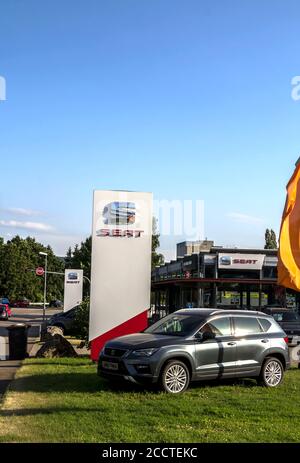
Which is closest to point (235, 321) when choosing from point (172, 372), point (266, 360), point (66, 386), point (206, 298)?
point (266, 360)

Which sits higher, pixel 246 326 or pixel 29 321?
pixel 246 326

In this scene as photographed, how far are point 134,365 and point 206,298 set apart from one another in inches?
A: 1559

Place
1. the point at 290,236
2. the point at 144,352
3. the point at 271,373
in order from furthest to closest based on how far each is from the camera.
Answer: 1. the point at 271,373
2. the point at 144,352
3. the point at 290,236

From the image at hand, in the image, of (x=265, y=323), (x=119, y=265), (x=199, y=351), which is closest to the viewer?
(x=199, y=351)

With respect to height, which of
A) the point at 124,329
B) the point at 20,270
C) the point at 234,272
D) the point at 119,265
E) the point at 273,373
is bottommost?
the point at 273,373

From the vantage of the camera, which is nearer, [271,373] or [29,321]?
[271,373]

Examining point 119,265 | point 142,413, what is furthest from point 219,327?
point 119,265

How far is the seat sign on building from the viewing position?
1641 cm

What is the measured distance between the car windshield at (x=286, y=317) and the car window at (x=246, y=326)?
33.9ft

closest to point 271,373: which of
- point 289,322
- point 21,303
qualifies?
point 289,322

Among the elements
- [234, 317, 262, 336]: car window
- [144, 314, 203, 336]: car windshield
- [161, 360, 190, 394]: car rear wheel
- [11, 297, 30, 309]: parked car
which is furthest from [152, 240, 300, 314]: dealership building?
[11, 297, 30, 309]: parked car

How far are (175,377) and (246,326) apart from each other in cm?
239

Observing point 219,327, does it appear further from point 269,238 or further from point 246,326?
point 269,238

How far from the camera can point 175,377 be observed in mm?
11000
